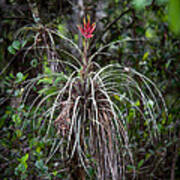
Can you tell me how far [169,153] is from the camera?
1.75m

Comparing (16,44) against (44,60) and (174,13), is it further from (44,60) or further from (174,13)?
(174,13)

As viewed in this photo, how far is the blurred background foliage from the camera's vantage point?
48.6 inches

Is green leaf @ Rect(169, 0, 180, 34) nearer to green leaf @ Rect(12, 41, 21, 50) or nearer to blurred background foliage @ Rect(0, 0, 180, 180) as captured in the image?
blurred background foliage @ Rect(0, 0, 180, 180)

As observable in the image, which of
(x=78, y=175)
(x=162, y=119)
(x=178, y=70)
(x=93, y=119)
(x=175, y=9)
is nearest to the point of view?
(x=175, y=9)

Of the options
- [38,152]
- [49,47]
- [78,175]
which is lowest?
[78,175]

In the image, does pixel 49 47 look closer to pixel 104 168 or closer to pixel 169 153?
pixel 104 168

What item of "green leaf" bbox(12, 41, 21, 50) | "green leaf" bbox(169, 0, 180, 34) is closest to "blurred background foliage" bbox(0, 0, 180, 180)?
"green leaf" bbox(12, 41, 21, 50)

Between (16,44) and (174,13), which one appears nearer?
(174,13)

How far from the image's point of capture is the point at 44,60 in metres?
1.19

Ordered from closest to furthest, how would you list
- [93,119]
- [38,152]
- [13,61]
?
[93,119], [38,152], [13,61]

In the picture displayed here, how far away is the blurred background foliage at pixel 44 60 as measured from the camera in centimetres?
124

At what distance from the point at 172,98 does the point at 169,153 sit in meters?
0.42

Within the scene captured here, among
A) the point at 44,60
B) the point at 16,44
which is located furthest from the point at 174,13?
the point at 16,44

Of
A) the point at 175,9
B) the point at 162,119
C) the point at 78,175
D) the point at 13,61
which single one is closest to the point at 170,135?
the point at 162,119
